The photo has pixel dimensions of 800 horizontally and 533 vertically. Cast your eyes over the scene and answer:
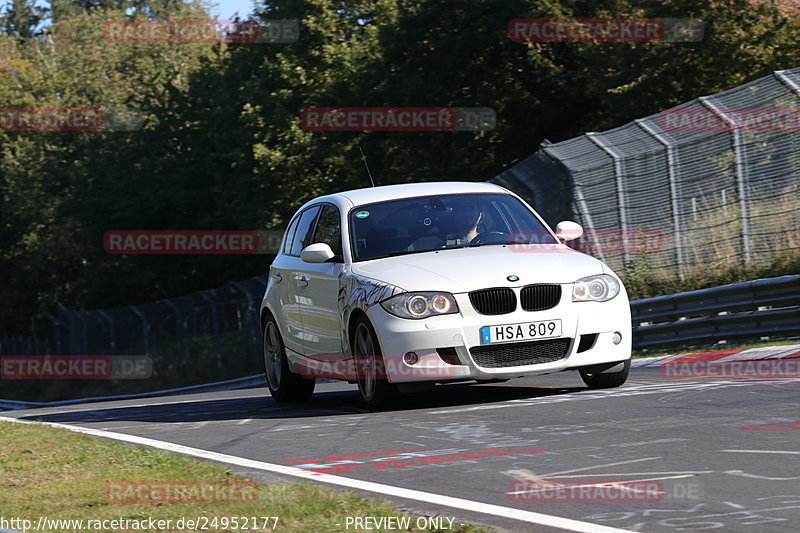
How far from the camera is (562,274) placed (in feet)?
32.6

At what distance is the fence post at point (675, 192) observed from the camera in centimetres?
1906

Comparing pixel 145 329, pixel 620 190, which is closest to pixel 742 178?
pixel 620 190

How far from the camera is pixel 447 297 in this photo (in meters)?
9.71

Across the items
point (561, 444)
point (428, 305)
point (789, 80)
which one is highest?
point (789, 80)

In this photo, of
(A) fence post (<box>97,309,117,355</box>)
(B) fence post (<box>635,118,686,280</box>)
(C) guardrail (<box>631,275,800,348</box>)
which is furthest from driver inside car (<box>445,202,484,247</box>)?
(A) fence post (<box>97,309,117,355</box>)

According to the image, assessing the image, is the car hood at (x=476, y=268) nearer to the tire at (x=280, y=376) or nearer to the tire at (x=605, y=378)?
the tire at (x=605, y=378)

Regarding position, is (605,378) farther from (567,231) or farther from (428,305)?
(428,305)

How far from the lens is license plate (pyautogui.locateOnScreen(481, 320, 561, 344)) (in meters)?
9.69

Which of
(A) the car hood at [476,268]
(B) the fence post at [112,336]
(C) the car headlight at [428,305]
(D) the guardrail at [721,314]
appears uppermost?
(A) the car hood at [476,268]

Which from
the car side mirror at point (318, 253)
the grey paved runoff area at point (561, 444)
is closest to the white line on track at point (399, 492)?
the grey paved runoff area at point (561, 444)

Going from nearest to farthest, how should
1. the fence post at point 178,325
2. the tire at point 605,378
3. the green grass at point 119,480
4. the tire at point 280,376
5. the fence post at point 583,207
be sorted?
1. the green grass at point 119,480
2. the tire at point 605,378
3. the tire at point 280,376
4. the fence post at point 583,207
5. the fence post at point 178,325

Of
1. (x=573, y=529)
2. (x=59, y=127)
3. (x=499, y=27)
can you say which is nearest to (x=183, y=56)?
(x=59, y=127)

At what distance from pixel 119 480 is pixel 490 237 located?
4512 mm

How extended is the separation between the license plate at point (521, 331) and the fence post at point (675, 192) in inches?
385
